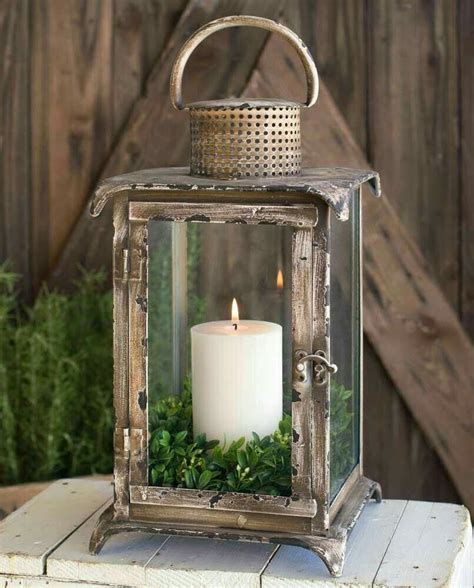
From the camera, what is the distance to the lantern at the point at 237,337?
1.81 metres

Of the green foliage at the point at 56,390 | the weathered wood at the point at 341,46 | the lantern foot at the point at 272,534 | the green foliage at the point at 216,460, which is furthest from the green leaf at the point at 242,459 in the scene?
the weathered wood at the point at 341,46

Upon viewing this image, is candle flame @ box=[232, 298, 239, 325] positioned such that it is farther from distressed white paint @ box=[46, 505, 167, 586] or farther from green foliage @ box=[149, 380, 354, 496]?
distressed white paint @ box=[46, 505, 167, 586]

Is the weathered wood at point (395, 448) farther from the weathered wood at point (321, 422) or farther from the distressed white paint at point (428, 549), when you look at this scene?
the weathered wood at point (321, 422)

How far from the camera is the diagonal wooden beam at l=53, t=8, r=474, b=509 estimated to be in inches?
124

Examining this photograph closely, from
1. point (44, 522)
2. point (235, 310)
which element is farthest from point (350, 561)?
point (44, 522)

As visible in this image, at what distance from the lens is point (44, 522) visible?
82.2 inches

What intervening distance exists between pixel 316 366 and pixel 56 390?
142 centimetres

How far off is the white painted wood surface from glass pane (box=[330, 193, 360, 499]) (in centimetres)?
12

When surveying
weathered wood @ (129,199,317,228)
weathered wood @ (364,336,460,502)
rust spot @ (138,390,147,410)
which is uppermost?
weathered wood @ (129,199,317,228)

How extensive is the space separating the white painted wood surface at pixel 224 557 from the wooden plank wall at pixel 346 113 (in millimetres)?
1125

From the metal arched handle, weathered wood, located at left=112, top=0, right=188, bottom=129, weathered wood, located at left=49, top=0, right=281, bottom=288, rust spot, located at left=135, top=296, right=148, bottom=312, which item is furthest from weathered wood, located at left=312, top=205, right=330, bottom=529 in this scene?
weathered wood, located at left=112, top=0, right=188, bottom=129

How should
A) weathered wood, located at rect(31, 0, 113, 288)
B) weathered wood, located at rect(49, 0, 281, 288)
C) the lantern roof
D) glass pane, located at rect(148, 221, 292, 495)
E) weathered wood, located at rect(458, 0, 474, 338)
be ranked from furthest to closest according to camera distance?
weathered wood, located at rect(31, 0, 113, 288), weathered wood, located at rect(49, 0, 281, 288), weathered wood, located at rect(458, 0, 474, 338), glass pane, located at rect(148, 221, 292, 495), the lantern roof

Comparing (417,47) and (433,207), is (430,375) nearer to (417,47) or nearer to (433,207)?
(433,207)

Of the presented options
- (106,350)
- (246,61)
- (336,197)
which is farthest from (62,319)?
(336,197)
